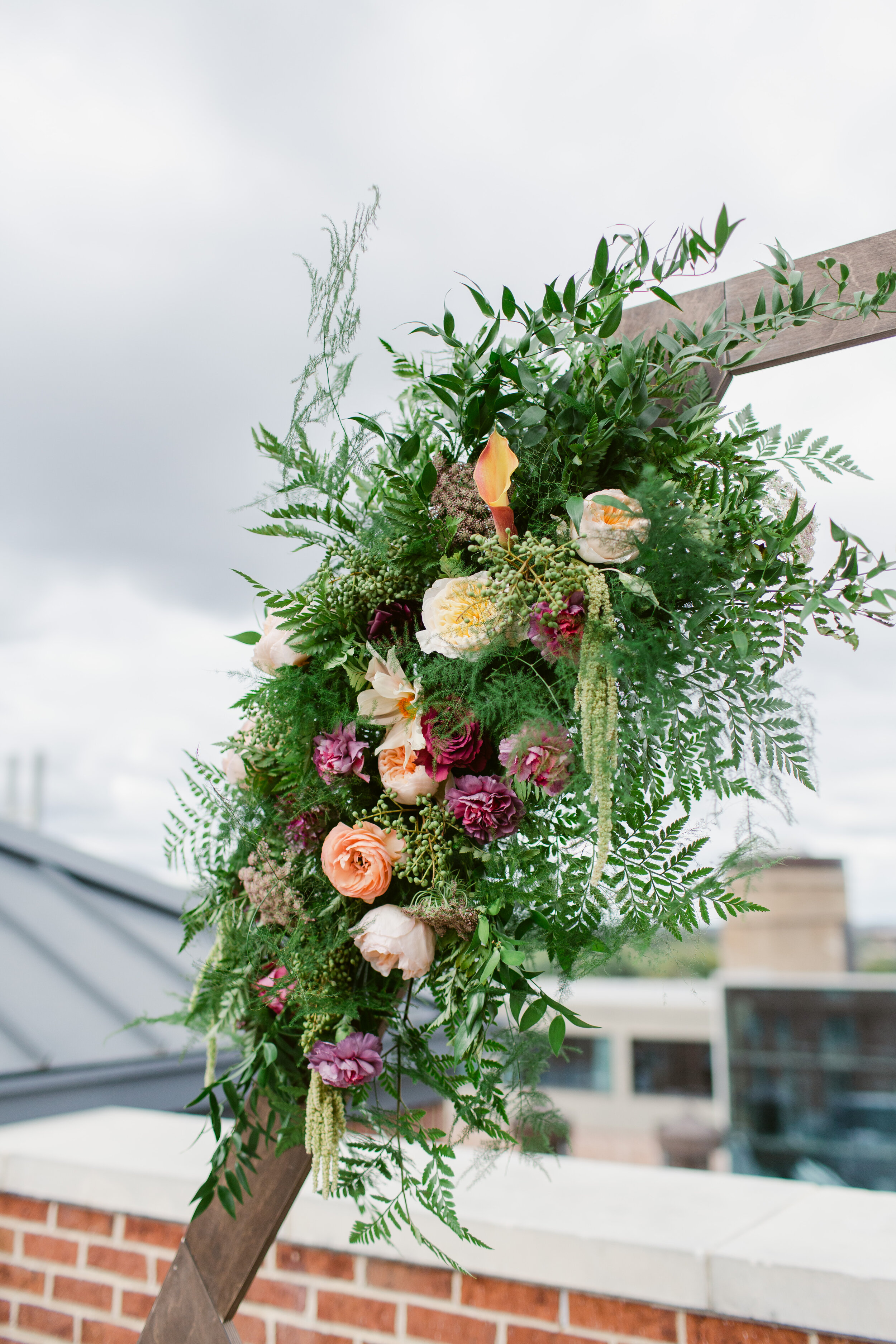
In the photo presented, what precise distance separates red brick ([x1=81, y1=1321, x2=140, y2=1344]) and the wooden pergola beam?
6.28 feet

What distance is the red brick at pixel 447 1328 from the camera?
1230 mm

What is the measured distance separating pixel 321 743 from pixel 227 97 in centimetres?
187

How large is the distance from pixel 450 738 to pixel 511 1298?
1.01m

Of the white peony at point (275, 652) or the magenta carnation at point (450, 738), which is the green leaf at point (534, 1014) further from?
the white peony at point (275, 652)

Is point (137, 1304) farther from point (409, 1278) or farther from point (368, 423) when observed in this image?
point (368, 423)

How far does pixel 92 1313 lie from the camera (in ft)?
5.07

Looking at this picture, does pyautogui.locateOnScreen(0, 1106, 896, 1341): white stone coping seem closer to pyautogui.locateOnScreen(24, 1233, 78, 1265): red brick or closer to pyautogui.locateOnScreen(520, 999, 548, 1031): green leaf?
pyautogui.locateOnScreen(24, 1233, 78, 1265): red brick

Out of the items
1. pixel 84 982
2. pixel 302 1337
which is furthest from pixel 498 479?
pixel 84 982

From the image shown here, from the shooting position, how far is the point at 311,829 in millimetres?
889

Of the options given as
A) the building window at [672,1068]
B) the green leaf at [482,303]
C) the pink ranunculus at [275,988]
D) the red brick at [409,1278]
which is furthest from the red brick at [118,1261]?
the building window at [672,1068]

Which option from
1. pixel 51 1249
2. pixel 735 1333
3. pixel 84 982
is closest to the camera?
pixel 735 1333

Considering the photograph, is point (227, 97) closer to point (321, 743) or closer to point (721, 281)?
point (721, 281)

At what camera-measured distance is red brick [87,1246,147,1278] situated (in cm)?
150

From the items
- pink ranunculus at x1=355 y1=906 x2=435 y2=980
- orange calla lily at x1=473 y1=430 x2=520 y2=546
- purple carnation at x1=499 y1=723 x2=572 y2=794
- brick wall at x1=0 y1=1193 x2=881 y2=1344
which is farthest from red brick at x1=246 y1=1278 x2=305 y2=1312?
orange calla lily at x1=473 y1=430 x2=520 y2=546
